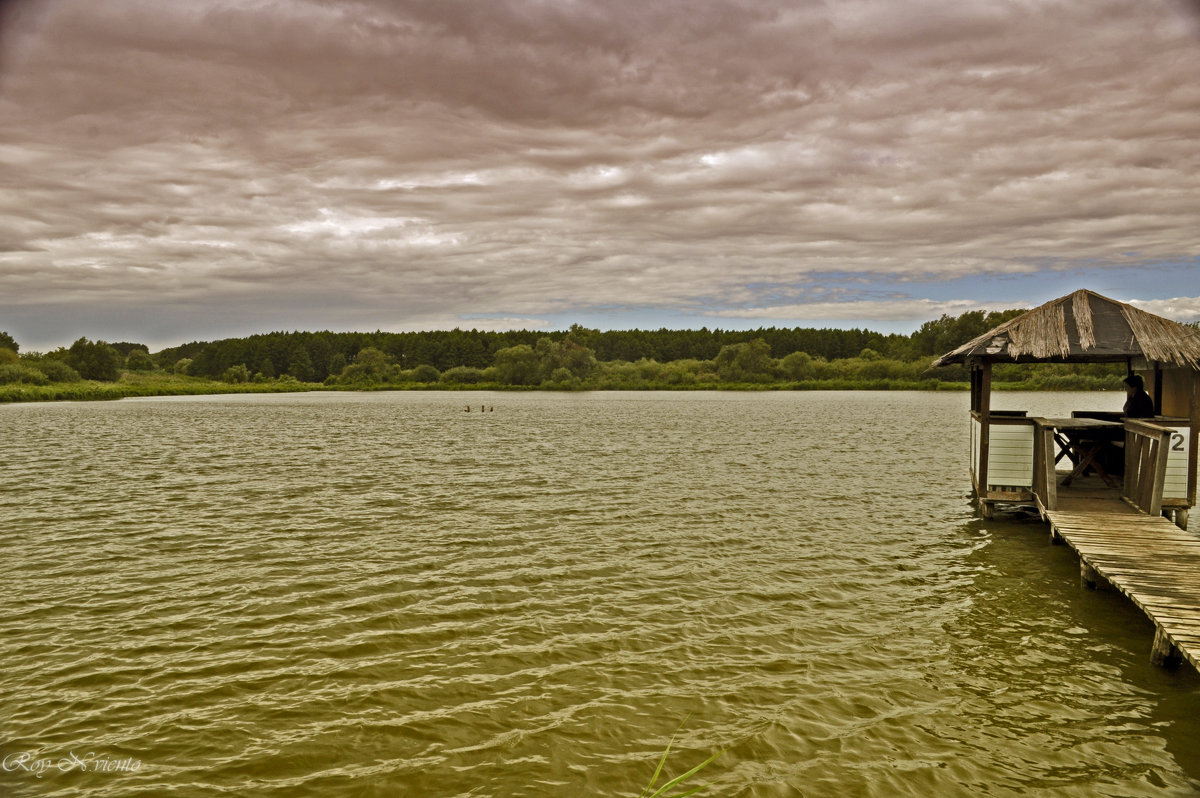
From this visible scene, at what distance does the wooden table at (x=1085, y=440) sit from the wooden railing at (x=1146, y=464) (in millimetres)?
482

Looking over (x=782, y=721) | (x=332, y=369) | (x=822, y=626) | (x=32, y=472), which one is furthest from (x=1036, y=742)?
(x=332, y=369)

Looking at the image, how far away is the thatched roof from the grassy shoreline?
9630 cm

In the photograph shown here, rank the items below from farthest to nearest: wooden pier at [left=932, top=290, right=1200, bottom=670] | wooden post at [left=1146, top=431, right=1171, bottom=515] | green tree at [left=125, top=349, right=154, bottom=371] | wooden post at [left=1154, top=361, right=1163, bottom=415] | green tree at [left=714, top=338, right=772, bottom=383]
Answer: green tree at [left=125, top=349, right=154, bottom=371] → green tree at [left=714, top=338, right=772, bottom=383] → wooden post at [left=1154, top=361, right=1163, bottom=415] → wooden post at [left=1146, top=431, right=1171, bottom=515] → wooden pier at [left=932, top=290, right=1200, bottom=670]

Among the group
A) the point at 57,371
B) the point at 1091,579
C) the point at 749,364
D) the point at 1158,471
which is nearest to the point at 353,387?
the point at 57,371

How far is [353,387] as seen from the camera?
14575 centimetres

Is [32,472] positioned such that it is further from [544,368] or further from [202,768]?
[544,368]

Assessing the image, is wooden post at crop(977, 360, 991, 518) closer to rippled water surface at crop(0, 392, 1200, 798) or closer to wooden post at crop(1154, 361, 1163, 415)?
rippled water surface at crop(0, 392, 1200, 798)

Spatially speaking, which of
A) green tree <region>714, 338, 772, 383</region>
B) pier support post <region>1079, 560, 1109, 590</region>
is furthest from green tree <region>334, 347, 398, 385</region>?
pier support post <region>1079, 560, 1109, 590</region>

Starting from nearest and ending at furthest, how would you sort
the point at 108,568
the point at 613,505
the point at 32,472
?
1. the point at 108,568
2. the point at 613,505
3. the point at 32,472

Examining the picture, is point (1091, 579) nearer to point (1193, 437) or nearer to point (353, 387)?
point (1193, 437)

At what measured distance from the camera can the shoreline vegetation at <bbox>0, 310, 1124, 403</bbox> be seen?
4114 inches

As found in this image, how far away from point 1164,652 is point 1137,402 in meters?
9.16

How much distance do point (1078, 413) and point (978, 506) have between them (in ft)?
17.9

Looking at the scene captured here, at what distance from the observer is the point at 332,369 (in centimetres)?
16875
